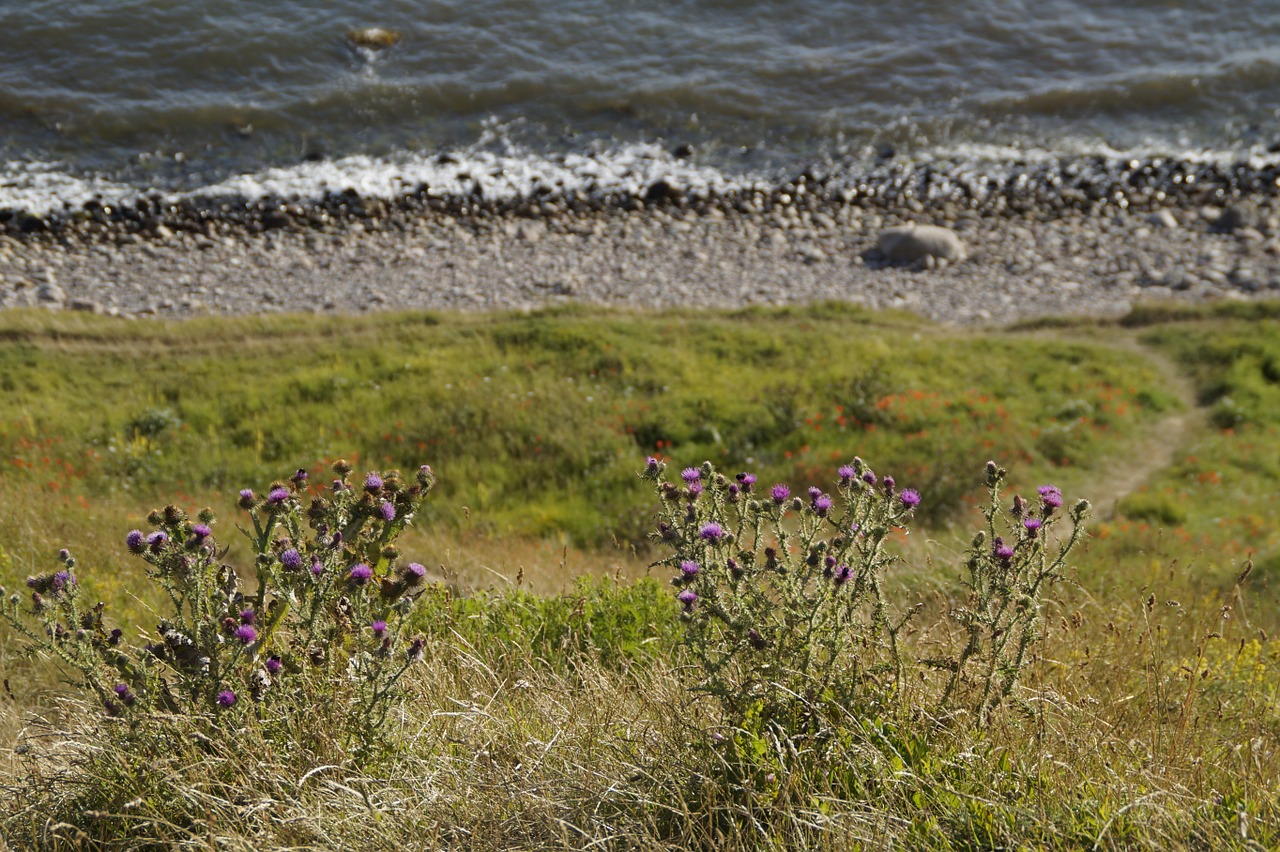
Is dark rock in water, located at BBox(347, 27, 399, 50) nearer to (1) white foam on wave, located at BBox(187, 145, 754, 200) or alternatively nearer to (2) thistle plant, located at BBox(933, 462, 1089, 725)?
(1) white foam on wave, located at BBox(187, 145, 754, 200)

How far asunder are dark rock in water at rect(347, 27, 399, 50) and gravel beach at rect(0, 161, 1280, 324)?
32.7 ft

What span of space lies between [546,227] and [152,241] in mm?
9453

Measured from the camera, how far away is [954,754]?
432cm

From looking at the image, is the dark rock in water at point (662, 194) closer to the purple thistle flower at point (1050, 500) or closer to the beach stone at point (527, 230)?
the beach stone at point (527, 230)

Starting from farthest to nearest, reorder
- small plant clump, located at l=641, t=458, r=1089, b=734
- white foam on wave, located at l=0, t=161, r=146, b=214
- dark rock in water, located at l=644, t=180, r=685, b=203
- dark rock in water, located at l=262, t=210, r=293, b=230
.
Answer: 1. dark rock in water, located at l=644, t=180, r=685, b=203
2. dark rock in water, located at l=262, t=210, r=293, b=230
3. white foam on wave, located at l=0, t=161, r=146, b=214
4. small plant clump, located at l=641, t=458, r=1089, b=734

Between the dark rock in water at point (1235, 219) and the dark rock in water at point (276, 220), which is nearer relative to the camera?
the dark rock in water at point (276, 220)

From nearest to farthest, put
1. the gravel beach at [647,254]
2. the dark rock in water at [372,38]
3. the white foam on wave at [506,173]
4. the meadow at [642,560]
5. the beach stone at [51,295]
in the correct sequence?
the meadow at [642,560] < the beach stone at [51,295] < the gravel beach at [647,254] < the white foam on wave at [506,173] < the dark rock in water at [372,38]

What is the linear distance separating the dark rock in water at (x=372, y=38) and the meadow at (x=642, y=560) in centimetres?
1731

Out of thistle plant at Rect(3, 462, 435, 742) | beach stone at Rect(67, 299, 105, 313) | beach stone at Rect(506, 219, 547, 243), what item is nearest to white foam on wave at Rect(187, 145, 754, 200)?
beach stone at Rect(506, 219, 547, 243)

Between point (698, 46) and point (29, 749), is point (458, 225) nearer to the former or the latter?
point (698, 46)

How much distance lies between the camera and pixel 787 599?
4625 millimetres

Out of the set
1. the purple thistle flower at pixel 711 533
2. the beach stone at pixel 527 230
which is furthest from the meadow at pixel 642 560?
the beach stone at pixel 527 230

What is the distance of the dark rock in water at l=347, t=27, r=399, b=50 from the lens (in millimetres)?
35812

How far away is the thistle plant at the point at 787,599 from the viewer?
4.54 metres
